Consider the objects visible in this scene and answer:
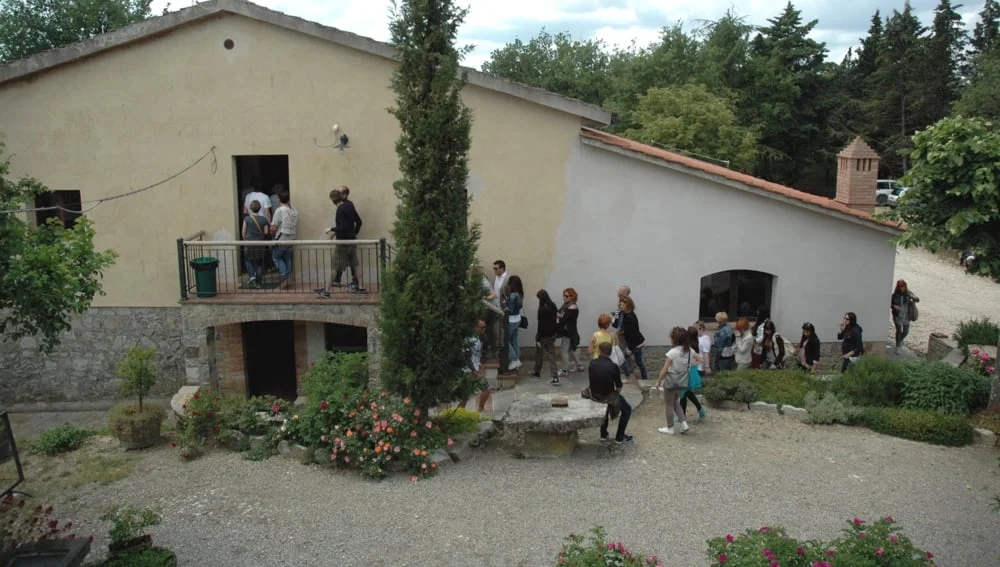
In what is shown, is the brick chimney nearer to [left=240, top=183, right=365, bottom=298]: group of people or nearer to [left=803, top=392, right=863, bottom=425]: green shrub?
[left=803, top=392, right=863, bottom=425]: green shrub

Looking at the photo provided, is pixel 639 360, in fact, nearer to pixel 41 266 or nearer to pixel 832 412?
pixel 832 412

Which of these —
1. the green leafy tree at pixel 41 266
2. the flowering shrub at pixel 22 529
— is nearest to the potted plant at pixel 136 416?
the flowering shrub at pixel 22 529

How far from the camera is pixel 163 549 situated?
834 cm

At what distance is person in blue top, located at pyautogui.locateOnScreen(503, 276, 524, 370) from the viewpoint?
14734 millimetres

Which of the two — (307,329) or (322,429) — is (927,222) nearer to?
(322,429)

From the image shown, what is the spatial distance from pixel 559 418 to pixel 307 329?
6.59m

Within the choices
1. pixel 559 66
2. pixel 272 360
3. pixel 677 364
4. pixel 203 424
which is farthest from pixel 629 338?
pixel 559 66

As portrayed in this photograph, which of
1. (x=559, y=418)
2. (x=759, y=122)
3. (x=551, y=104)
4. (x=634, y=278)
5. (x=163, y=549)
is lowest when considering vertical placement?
(x=163, y=549)

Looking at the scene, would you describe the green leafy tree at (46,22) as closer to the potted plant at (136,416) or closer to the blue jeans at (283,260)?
the blue jeans at (283,260)

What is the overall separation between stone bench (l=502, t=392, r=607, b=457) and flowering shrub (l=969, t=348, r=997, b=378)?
7.19 metres

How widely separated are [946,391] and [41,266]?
12512 millimetres

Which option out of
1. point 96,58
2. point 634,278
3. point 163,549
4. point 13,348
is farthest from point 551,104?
point 13,348

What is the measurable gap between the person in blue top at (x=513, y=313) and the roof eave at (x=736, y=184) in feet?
9.60

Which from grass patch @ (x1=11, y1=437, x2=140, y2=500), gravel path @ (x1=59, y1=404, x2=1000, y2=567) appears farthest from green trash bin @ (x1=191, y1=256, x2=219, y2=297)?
gravel path @ (x1=59, y1=404, x2=1000, y2=567)
